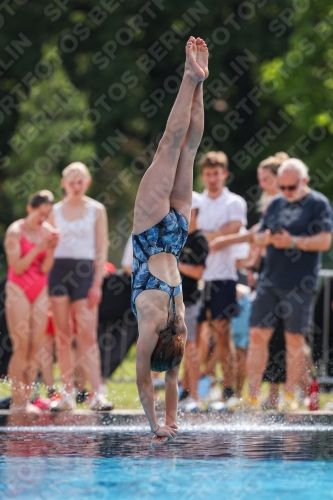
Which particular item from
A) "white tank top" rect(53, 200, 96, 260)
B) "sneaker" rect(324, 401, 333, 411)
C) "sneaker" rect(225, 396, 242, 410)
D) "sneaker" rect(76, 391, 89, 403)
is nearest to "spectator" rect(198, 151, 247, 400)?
"sneaker" rect(225, 396, 242, 410)

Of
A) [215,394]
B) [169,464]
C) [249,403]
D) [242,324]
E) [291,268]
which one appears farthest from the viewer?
[242,324]

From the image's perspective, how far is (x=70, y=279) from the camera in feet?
30.6

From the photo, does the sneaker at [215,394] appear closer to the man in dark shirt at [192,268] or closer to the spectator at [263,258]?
the man in dark shirt at [192,268]

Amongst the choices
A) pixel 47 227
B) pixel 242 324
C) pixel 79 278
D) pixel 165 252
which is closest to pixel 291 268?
pixel 242 324

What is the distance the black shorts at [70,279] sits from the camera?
30.5ft

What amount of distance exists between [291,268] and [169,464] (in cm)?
389

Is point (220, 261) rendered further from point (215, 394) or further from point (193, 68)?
point (193, 68)

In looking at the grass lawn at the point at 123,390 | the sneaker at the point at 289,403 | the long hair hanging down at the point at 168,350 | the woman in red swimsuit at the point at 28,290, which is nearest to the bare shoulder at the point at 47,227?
the woman in red swimsuit at the point at 28,290

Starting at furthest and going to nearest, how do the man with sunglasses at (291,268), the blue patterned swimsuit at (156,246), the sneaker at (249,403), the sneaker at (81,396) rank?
1. the sneaker at (81,396)
2. the man with sunglasses at (291,268)
3. the sneaker at (249,403)
4. the blue patterned swimsuit at (156,246)

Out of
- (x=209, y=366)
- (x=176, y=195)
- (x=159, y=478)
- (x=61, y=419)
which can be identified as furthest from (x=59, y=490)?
(x=209, y=366)

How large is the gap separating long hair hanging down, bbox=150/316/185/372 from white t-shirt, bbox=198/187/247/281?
3871mm

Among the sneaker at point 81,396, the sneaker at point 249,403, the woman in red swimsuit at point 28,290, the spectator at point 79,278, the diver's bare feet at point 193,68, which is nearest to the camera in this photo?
the diver's bare feet at point 193,68

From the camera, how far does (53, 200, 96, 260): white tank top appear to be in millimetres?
9430

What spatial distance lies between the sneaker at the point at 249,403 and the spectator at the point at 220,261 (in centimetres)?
39
